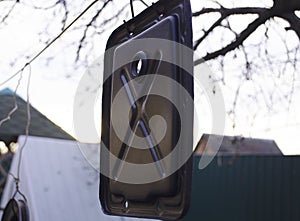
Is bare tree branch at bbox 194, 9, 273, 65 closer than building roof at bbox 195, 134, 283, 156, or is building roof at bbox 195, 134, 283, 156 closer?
bare tree branch at bbox 194, 9, 273, 65

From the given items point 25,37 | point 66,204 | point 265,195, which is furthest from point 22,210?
point 265,195

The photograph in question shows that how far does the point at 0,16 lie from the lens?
219 centimetres

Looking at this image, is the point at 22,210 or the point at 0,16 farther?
the point at 0,16

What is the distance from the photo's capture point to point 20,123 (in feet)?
13.0

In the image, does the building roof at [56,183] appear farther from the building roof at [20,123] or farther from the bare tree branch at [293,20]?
the bare tree branch at [293,20]

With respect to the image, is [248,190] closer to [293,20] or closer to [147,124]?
[293,20]

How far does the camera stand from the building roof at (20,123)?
142 inches

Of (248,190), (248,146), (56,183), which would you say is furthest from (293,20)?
(56,183)

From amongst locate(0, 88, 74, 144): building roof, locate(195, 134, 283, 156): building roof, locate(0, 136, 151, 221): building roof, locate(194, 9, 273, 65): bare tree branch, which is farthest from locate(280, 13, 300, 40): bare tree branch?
locate(0, 88, 74, 144): building roof

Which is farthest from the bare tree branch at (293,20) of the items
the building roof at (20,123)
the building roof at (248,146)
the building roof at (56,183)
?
the building roof at (20,123)

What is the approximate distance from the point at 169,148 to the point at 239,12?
79.9 inches

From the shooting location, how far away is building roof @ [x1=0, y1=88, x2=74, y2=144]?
3604mm

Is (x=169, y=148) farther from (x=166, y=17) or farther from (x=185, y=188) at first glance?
(x=166, y=17)

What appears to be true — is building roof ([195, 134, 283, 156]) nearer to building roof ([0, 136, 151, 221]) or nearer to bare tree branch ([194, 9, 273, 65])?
bare tree branch ([194, 9, 273, 65])
